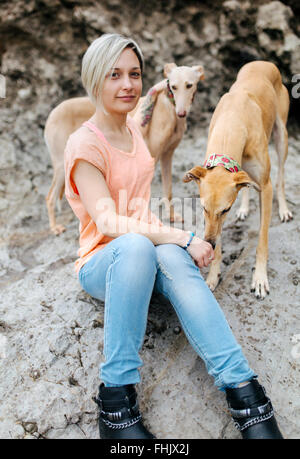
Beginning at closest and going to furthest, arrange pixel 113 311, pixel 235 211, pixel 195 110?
pixel 113 311
pixel 235 211
pixel 195 110

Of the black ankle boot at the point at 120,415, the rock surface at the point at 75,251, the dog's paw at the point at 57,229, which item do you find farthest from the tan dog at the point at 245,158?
the dog's paw at the point at 57,229

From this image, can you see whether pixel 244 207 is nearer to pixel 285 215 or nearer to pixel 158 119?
pixel 285 215

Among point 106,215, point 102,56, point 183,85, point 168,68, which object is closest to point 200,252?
point 106,215

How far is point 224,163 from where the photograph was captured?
2615mm

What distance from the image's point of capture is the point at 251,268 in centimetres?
305

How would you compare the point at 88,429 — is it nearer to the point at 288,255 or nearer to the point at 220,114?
the point at 288,255

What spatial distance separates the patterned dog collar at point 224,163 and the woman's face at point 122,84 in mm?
742

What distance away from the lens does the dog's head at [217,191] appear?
251cm

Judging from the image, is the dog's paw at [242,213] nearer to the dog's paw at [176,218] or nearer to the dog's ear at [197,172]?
the dog's paw at [176,218]

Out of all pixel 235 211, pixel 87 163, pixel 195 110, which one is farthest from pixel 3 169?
pixel 87 163

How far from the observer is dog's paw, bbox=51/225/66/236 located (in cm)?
426

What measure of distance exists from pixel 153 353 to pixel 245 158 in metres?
1.60

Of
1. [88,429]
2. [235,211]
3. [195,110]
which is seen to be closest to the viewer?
[88,429]

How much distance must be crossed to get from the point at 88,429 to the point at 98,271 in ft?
2.54
